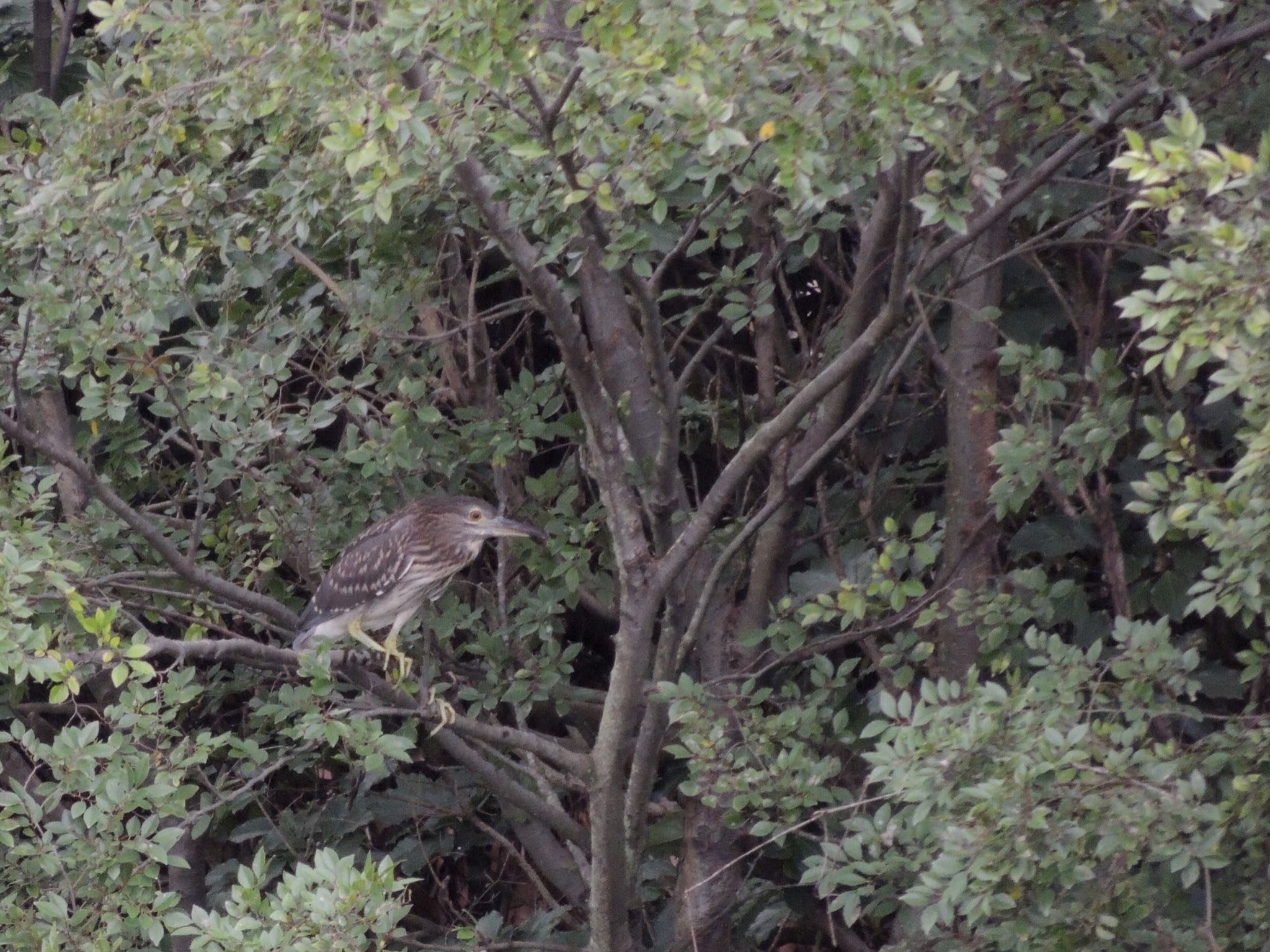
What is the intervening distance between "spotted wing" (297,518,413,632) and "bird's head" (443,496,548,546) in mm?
150

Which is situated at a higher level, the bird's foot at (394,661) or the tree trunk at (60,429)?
the tree trunk at (60,429)

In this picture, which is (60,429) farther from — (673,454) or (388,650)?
(673,454)

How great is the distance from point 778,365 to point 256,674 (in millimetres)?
1944

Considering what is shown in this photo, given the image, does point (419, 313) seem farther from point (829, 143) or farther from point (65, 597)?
point (829, 143)

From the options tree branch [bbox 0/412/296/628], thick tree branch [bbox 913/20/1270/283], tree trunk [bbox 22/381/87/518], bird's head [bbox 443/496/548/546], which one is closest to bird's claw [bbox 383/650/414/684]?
bird's head [bbox 443/496/548/546]

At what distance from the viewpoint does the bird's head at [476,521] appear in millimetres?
4457

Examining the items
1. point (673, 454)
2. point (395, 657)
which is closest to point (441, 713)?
point (673, 454)

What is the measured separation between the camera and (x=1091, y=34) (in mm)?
3396

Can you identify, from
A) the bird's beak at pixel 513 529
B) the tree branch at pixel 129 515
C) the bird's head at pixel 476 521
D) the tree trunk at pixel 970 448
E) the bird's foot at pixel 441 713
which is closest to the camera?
the tree branch at pixel 129 515

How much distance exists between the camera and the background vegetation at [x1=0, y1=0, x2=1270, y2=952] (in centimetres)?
273

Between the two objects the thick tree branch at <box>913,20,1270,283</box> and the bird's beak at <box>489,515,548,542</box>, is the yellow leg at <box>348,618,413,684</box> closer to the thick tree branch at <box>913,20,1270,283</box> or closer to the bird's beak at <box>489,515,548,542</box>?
the bird's beak at <box>489,515,548,542</box>

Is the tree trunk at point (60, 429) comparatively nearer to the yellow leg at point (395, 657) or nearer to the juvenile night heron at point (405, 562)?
the juvenile night heron at point (405, 562)

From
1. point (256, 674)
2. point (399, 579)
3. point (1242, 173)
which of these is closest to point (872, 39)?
point (1242, 173)

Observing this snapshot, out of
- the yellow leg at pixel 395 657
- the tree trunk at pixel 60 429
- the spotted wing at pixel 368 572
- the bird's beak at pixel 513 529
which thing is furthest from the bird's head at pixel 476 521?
the tree trunk at pixel 60 429
